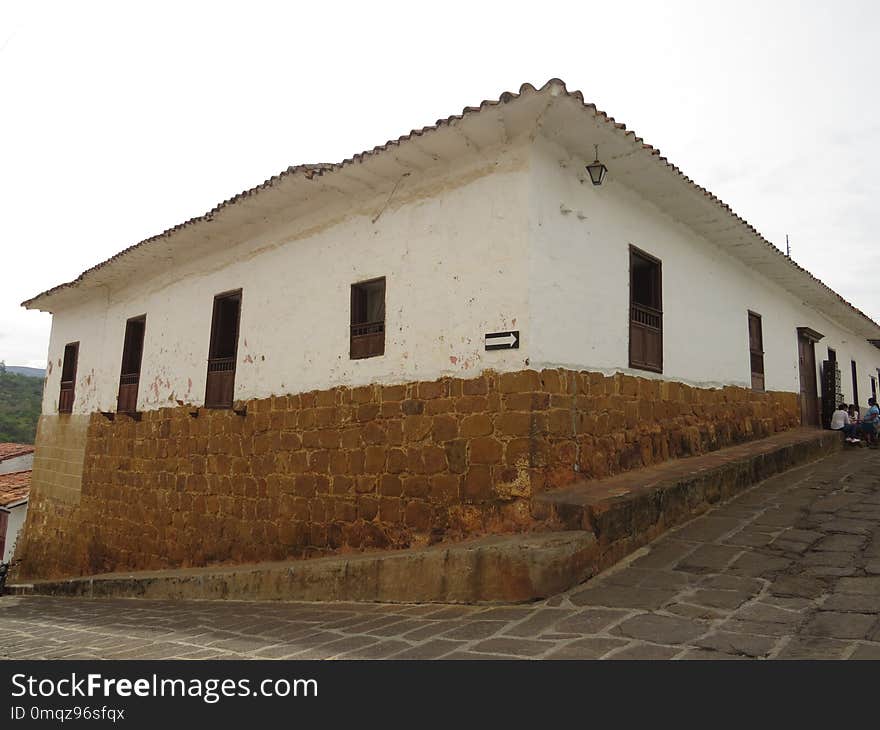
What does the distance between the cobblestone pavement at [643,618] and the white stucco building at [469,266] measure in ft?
6.08

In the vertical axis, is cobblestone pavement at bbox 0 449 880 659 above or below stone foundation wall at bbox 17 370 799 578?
below

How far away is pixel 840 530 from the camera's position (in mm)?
5191

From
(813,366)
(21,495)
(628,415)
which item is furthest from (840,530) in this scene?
(21,495)

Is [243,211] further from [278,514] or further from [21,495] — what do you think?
→ [21,495]

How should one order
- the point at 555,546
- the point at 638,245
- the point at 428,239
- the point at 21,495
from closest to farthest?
the point at 555,546 < the point at 428,239 < the point at 638,245 < the point at 21,495

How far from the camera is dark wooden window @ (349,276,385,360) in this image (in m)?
6.17

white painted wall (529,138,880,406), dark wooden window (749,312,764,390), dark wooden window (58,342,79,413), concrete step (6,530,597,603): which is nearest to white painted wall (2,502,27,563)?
dark wooden window (58,342,79,413)

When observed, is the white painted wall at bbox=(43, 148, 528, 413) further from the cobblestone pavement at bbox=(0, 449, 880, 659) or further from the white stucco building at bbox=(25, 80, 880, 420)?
the cobblestone pavement at bbox=(0, 449, 880, 659)

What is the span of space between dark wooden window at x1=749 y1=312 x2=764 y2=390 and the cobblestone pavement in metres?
3.90

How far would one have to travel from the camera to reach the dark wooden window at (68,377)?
11507 mm

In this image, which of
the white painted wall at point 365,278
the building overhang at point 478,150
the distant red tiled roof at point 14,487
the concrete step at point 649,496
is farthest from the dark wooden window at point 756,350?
the distant red tiled roof at point 14,487

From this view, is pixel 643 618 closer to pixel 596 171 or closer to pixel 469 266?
pixel 469 266

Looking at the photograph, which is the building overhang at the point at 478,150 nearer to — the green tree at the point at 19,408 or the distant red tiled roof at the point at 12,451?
the distant red tiled roof at the point at 12,451
